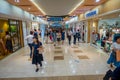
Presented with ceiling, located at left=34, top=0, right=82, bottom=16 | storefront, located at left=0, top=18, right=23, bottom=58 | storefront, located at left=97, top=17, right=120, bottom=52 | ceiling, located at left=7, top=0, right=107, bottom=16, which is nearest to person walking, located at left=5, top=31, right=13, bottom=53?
storefront, located at left=0, top=18, right=23, bottom=58

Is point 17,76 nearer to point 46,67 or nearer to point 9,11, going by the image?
point 46,67

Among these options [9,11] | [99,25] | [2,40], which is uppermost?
[9,11]

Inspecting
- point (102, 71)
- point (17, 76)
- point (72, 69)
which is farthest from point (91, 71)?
point (17, 76)

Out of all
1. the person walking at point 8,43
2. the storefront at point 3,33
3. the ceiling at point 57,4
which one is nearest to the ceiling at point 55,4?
the ceiling at point 57,4

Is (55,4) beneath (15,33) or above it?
above

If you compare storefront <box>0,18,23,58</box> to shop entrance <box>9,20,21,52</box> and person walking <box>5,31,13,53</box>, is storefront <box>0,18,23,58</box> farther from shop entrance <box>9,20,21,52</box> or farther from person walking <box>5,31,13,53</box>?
person walking <box>5,31,13,53</box>

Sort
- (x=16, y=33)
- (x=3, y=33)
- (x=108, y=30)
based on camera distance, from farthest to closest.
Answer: (x=16, y=33), (x=108, y=30), (x=3, y=33)

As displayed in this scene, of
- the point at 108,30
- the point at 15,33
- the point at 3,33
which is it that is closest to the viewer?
the point at 3,33

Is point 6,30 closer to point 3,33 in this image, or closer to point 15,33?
point 3,33

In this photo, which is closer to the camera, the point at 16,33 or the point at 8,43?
the point at 8,43

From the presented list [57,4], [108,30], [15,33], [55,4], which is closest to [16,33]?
[15,33]

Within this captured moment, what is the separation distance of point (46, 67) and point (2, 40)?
4264 mm

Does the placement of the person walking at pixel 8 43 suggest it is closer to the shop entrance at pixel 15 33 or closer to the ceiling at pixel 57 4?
the shop entrance at pixel 15 33

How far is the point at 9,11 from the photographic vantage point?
27.6 feet
